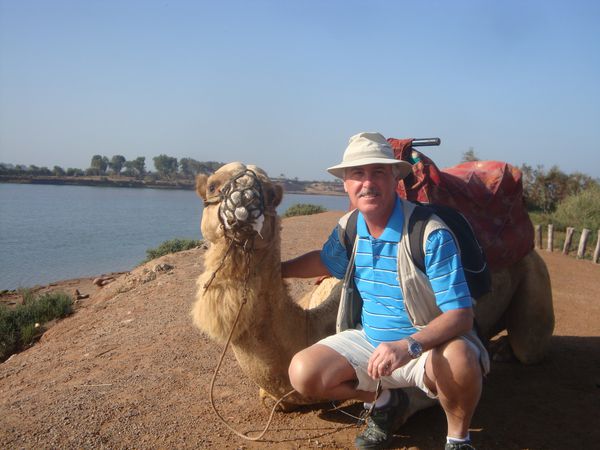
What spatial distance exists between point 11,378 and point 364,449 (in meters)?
4.58

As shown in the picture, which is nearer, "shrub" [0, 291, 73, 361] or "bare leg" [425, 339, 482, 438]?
"bare leg" [425, 339, 482, 438]

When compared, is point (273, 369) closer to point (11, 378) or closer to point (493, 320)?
point (493, 320)

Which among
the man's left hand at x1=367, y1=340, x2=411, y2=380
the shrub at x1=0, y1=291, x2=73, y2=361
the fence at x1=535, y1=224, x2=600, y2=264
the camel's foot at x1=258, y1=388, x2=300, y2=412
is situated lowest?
the shrub at x1=0, y1=291, x2=73, y2=361

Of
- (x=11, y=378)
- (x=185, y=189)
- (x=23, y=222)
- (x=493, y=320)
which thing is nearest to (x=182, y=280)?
(x=11, y=378)

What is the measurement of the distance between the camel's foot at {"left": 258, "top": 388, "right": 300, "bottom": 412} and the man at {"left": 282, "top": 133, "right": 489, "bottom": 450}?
2.09 feet

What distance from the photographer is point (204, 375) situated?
4777 mm

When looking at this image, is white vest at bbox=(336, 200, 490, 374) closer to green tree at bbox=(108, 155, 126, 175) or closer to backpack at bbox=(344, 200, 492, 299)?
backpack at bbox=(344, 200, 492, 299)

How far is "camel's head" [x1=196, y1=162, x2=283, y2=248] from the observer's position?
3.00 metres

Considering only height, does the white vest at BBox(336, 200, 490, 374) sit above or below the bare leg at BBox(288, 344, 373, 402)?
above

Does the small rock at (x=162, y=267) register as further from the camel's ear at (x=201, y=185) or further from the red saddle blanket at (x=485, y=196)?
the camel's ear at (x=201, y=185)

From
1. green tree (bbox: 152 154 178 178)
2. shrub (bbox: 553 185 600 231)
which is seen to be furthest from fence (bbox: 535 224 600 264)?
green tree (bbox: 152 154 178 178)

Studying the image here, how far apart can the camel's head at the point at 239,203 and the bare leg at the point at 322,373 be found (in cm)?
71

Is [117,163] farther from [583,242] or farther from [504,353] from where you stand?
[504,353]

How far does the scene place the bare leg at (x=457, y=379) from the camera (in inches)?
108
